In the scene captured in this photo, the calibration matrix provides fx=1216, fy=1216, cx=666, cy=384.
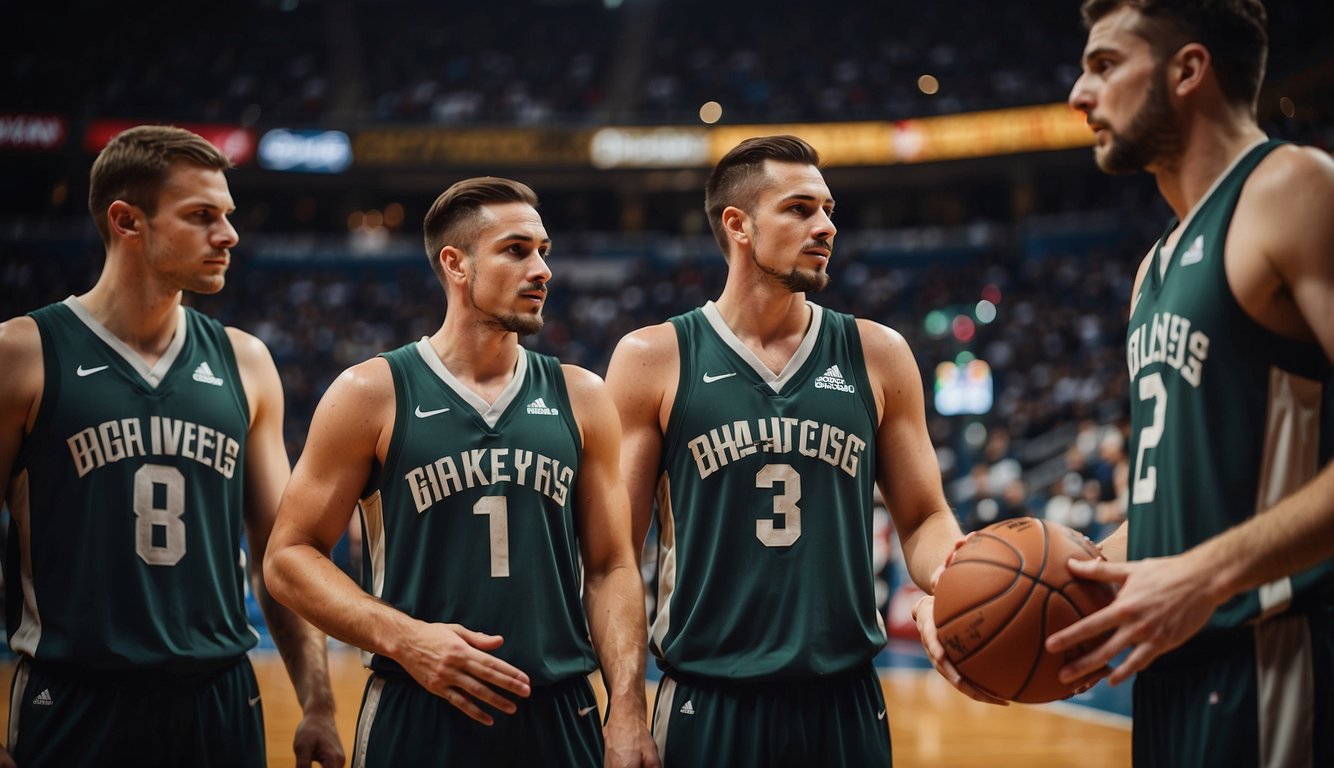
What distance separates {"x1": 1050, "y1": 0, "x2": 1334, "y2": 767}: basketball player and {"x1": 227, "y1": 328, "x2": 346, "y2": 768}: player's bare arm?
7.44 feet

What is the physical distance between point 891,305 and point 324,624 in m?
23.2

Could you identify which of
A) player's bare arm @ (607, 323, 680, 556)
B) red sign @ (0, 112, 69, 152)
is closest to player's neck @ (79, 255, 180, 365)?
player's bare arm @ (607, 323, 680, 556)

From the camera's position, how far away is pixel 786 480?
3.46m

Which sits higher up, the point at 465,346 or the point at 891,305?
the point at 891,305

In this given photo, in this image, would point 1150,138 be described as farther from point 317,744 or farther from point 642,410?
point 317,744

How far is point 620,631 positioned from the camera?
335 cm

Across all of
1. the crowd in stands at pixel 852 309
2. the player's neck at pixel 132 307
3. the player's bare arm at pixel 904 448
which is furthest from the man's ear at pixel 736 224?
the crowd in stands at pixel 852 309

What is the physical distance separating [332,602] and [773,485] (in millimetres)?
1240

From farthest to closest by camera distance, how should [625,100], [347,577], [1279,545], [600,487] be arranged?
1. [625,100]
2. [600,487]
3. [347,577]
4. [1279,545]

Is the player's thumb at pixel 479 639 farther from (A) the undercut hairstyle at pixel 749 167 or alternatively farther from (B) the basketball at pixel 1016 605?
(A) the undercut hairstyle at pixel 749 167

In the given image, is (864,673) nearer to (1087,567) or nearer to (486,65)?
(1087,567)

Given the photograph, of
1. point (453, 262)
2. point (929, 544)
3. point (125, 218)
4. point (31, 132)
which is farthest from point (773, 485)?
point (31, 132)

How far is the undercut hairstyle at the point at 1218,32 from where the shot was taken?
2.62m

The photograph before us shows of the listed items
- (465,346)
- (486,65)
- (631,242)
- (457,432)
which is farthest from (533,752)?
(486,65)
